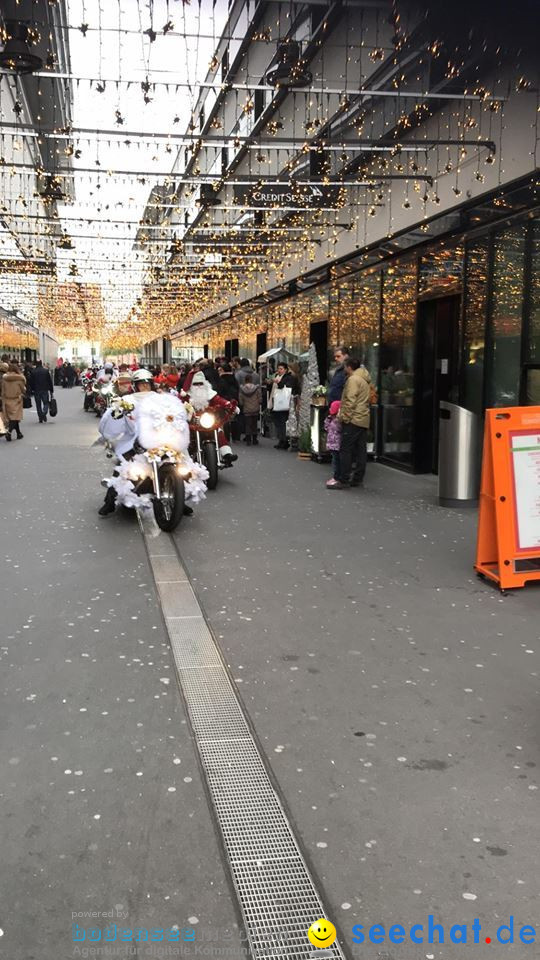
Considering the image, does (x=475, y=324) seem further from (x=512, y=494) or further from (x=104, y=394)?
(x=104, y=394)

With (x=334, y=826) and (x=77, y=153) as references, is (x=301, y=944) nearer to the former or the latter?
(x=334, y=826)

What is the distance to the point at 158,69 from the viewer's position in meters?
10.3

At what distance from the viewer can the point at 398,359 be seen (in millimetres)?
14344

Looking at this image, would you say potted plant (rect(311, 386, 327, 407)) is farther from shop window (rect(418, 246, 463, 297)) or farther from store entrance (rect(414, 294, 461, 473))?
shop window (rect(418, 246, 463, 297))

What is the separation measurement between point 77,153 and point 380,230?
5.82m

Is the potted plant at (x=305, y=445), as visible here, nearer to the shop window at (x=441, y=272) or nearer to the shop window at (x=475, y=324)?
the shop window at (x=441, y=272)

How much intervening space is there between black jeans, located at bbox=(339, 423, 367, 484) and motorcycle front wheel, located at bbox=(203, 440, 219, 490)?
1.85 m

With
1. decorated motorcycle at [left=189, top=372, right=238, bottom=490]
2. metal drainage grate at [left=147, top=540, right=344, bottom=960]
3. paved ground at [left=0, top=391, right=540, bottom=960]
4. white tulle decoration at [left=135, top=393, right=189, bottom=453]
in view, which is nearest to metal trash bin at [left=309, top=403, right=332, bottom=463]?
decorated motorcycle at [left=189, top=372, right=238, bottom=490]

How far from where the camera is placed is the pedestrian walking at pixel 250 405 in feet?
59.2

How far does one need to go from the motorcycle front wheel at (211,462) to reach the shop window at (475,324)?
381cm

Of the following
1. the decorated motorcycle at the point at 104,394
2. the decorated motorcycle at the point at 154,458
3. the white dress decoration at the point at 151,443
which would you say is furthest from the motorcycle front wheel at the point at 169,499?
the decorated motorcycle at the point at 104,394

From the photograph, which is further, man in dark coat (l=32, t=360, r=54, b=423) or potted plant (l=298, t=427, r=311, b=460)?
man in dark coat (l=32, t=360, r=54, b=423)

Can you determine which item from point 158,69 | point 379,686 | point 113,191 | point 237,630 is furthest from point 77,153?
point 379,686

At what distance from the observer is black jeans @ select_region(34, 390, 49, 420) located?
25891 mm
